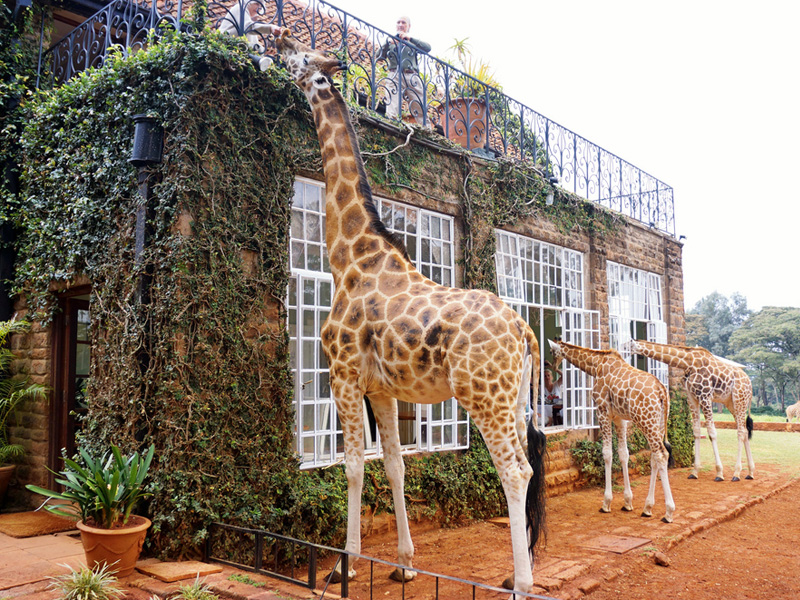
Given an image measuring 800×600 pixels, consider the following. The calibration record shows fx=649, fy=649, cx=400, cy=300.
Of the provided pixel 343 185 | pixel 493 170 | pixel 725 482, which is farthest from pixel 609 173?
pixel 343 185

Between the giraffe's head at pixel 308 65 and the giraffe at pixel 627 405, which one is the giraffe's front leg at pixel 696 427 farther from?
the giraffe's head at pixel 308 65

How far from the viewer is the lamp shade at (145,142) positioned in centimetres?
522

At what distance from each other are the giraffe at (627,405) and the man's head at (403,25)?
482 cm

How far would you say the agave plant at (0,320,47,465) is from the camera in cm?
637

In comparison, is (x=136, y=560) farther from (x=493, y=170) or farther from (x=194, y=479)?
(x=493, y=170)

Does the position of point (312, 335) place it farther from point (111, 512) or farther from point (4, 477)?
point (4, 477)

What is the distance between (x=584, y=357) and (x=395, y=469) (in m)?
4.47

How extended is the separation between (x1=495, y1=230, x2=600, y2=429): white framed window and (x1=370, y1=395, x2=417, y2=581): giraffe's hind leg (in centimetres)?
402

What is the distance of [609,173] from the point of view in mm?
11391

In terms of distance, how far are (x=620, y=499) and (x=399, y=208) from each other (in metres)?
5.18

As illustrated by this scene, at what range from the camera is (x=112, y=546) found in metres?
4.30

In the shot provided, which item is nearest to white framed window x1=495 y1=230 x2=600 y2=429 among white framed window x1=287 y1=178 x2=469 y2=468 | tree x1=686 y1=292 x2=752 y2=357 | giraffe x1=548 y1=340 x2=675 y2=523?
giraffe x1=548 y1=340 x2=675 y2=523

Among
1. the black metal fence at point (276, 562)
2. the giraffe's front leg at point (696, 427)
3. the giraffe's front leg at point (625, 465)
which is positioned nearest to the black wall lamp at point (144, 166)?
the black metal fence at point (276, 562)

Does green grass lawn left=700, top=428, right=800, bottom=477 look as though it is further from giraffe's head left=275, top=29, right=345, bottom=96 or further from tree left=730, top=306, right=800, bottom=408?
tree left=730, top=306, right=800, bottom=408
